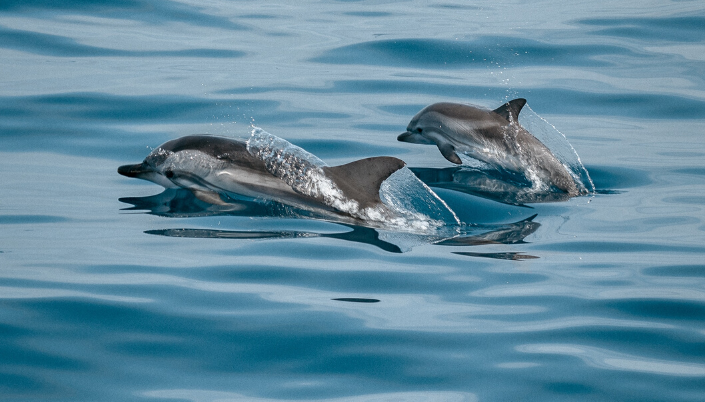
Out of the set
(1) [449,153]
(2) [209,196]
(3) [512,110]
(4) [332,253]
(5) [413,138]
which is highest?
(3) [512,110]

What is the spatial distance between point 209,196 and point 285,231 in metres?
1.32

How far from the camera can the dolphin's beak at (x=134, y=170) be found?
8391 mm

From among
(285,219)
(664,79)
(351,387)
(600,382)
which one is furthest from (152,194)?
(664,79)

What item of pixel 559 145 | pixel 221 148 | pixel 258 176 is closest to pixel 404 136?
pixel 559 145

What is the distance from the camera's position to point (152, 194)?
826 cm

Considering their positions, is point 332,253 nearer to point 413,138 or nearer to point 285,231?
point 285,231

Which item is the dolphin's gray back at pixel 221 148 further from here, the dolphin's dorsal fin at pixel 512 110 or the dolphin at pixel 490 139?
the dolphin's dorsal fin at pixel 512 110

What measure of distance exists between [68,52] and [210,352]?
1108 centimetres

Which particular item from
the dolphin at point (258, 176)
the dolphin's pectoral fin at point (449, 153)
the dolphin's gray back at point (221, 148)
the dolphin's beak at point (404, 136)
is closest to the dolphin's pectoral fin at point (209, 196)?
the dolphin at point (258, 176)

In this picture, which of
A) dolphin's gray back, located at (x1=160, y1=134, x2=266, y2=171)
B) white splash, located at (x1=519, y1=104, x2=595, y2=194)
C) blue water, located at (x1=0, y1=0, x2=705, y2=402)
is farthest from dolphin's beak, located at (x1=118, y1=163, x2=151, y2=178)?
white splash, located at (x1=519, y1=104, x2=595, y2=194)

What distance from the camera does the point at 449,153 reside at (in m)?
10.1

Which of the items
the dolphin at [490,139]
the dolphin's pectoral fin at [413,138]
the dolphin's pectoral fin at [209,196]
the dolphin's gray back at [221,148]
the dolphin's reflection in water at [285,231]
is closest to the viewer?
the dolphin's reflection in water at [285,231]

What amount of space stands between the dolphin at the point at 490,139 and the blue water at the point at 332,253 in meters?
0.31

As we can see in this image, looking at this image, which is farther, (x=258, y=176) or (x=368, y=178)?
(x=258, y=176)
